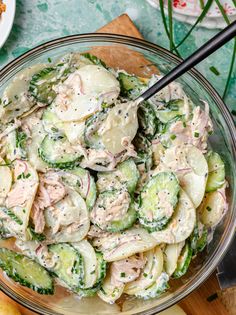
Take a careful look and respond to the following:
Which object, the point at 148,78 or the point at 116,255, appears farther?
the point at 148,78

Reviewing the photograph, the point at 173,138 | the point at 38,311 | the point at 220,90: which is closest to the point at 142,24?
the point at 220,90

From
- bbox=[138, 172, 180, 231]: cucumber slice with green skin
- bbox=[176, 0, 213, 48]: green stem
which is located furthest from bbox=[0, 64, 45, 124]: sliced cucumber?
bbox=[176, 0, 213, 48]: green stem

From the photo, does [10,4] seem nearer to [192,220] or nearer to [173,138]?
[173,138]

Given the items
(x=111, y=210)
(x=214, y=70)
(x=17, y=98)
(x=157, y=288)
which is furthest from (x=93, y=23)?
(x=157, y=288)

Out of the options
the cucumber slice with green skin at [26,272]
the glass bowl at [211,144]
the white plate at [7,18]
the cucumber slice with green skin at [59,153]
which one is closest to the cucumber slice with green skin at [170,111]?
the glass bowl at [211,144]

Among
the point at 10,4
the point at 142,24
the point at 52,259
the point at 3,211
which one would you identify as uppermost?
the point at 10,4

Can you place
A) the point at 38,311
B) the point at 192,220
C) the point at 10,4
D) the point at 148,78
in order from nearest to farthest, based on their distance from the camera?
the point at 192,220 → the point at 38,311 → the point at 148,78 → the point at 10,4

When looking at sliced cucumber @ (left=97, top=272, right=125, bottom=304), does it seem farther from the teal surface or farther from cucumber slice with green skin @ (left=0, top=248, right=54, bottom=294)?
the teal surface
